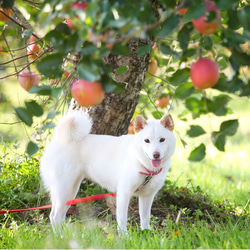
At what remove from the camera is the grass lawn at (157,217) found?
2.16m

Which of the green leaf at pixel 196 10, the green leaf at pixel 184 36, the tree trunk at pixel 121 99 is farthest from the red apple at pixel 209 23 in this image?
the tree trunk at pixel 121 99

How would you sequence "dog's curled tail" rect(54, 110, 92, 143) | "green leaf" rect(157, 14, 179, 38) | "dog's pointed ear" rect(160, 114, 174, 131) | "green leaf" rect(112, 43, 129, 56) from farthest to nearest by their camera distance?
"dog's curled tail" rect(54, 110, 92, 143)
"dog's pointed ear" rect(160, 114, 174, 131)
"green leaf" rect(157, 14, 179, 38)
"green leaf" rect(112, 43, 129, 56)

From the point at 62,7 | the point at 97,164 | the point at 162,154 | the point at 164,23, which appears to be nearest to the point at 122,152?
the point at 97,164

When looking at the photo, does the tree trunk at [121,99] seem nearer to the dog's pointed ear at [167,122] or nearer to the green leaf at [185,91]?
the dog's pointed ear at [167,122]

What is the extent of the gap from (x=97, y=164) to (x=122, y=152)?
0.64 feet

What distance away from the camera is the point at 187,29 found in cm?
148

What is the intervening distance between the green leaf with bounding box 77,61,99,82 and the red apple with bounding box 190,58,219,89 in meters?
0.35

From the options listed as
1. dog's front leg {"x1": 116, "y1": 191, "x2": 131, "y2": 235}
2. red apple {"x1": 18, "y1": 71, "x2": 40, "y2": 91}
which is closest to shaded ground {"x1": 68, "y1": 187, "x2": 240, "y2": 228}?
dog's front leg {"x1": 116, "y1": 191, "x2": 131, "y2": 235}

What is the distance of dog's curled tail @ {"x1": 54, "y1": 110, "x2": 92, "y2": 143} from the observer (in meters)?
2.69

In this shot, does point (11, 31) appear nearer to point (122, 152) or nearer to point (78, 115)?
point (78, 115)

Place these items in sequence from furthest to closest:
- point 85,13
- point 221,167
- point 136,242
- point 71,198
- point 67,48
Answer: point 221,167
point 71,198
point 136,242
point 67,48
point 85,13

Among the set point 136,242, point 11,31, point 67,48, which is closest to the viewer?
point 67,48

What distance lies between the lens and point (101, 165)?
2.71 meters

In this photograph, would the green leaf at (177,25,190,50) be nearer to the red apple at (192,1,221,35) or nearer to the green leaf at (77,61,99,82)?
the red apple at (192,1,221,35)
